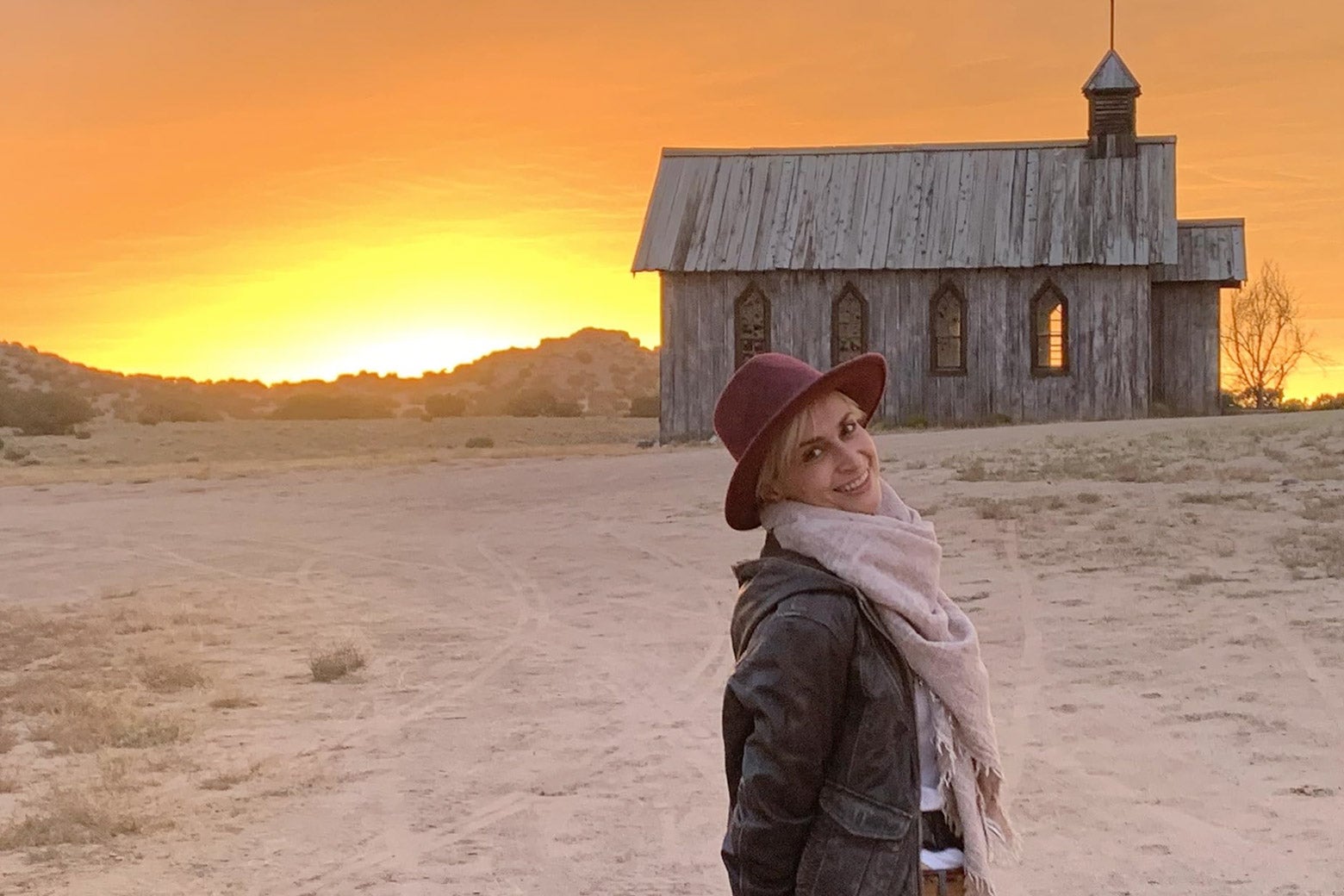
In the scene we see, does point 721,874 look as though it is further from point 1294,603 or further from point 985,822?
point 1294,603

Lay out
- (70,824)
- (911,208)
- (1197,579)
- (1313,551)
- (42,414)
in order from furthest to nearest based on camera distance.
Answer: (42,414), (911,208), (1313,551), (1197,579), (70,824)

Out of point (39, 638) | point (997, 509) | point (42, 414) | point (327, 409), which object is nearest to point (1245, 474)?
point (997, 509)

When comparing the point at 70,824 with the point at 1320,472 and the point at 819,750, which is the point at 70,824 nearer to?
the point at 819,750

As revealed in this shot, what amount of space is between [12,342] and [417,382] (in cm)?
2369

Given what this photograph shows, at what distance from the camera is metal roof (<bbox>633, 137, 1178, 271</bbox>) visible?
103ft

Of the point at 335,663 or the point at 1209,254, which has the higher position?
the point at 1209,254

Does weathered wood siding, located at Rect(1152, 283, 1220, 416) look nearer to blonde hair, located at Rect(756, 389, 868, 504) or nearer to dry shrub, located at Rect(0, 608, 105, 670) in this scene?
dry shrub, located at Rect(0, 608, 105, 670)

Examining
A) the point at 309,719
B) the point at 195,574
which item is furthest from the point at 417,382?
the point at 309,719

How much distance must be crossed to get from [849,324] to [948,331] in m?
1.93

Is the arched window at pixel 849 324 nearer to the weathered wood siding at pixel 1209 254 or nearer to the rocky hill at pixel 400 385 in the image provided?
the weathered wood siding at pixel 1209 254

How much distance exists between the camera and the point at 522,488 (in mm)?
21906

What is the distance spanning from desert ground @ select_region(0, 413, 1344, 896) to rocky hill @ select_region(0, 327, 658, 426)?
48651 mm

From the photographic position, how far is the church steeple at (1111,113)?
33.2 meters

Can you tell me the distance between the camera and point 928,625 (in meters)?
2.96
